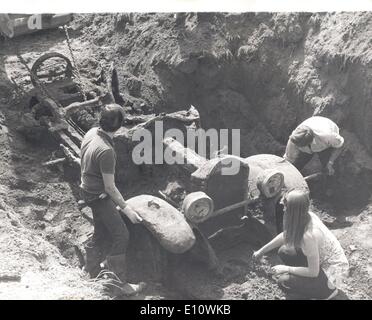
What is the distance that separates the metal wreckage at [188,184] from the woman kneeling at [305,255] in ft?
2.17

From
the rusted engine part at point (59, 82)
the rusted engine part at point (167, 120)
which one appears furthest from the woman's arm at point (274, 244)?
the rusted engine part at point (59, 82)

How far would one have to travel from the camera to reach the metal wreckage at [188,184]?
6312mm

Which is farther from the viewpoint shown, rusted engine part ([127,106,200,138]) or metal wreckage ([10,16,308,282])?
rusted engine part ([127,106,200,138])

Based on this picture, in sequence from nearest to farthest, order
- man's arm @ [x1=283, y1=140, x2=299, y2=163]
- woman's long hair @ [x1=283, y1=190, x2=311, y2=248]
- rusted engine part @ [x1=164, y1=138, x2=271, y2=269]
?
woman's long hair @ [x1=283, y1=190, x2=311, y2=248] → rusted engine part @ [x1=164, y1=138, x2=271, y2=269] → man's arm @ [x1=283, y1=140, x2=299, y2=163]

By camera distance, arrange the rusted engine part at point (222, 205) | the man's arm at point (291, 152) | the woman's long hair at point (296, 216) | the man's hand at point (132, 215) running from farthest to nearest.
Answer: the man's arm at point (291, 152) → the rusted engine part at point (222, 205) → the man's hand at point (132, 215) → the woman's long hair at point (296, 216)

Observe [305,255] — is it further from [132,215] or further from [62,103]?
[62,103]

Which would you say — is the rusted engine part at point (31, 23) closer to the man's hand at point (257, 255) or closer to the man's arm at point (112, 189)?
the man's arm at point (112, 189)

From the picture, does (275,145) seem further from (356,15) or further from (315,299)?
(315,299)

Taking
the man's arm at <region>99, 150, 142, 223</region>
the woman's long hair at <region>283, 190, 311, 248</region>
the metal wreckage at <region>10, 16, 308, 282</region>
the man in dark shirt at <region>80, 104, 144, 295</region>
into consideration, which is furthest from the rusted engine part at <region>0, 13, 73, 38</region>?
the woman's long hair at <region>283, 190, 311, 248</region>

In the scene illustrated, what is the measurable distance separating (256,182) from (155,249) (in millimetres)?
1457

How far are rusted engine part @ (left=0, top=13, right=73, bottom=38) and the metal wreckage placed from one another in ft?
4.31

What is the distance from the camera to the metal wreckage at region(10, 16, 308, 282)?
20.7 ft

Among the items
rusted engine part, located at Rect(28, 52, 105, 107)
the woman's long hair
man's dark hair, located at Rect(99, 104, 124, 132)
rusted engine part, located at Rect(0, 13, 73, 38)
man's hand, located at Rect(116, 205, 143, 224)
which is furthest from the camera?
rusted engine part, located at Rect(0, 13, 73, 38)

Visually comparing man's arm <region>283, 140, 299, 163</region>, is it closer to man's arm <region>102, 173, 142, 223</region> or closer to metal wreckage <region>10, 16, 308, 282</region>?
metal wreckage <region>10, 16, 308, 282</region>
